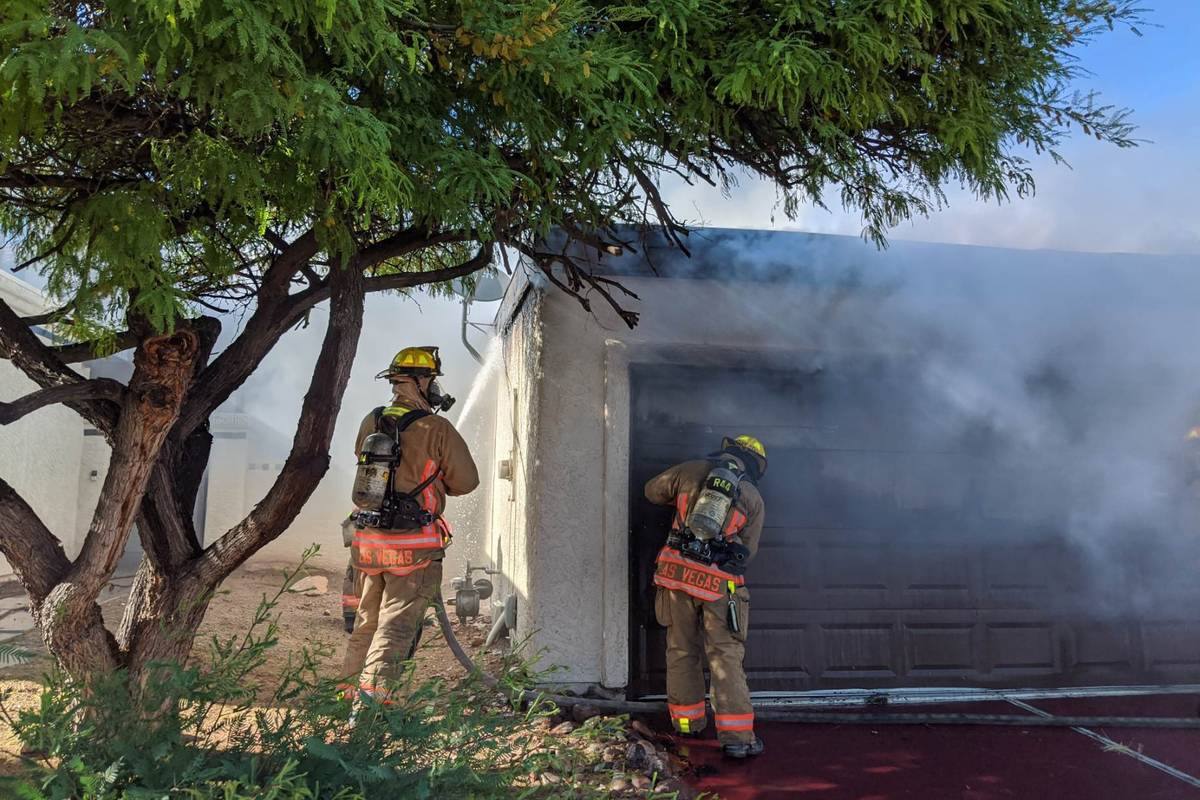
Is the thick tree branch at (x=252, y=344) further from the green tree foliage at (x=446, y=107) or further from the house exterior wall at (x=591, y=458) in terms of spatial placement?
the house exterior wall at (x=591, y=458)

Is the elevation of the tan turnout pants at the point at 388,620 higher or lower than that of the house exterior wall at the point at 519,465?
lower

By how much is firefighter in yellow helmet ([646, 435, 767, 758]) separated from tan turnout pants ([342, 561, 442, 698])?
1395 mm

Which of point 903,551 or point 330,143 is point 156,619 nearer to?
point 330,143

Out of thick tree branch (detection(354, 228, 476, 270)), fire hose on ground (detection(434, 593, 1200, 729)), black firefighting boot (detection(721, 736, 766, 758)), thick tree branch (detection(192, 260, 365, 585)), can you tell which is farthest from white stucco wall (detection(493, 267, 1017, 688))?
thick tree branch (detection(192, 260, 365, 585))

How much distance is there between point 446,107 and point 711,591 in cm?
293

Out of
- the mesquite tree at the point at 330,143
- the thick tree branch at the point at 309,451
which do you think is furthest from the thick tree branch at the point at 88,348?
the thick tree branch at the point at 309,451

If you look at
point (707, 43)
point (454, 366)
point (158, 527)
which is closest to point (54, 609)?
point (158, 527)

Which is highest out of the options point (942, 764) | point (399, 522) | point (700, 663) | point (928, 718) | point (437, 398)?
point (437, 398)

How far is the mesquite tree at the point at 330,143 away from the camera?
7.66 feet

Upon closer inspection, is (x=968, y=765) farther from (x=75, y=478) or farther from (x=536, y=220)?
(x=75, y=478)

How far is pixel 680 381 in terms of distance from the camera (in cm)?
585

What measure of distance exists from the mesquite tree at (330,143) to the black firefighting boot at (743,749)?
2.59 meters

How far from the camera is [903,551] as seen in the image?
5.96 metres

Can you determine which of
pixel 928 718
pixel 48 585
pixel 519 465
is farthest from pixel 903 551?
pixel 48 585
